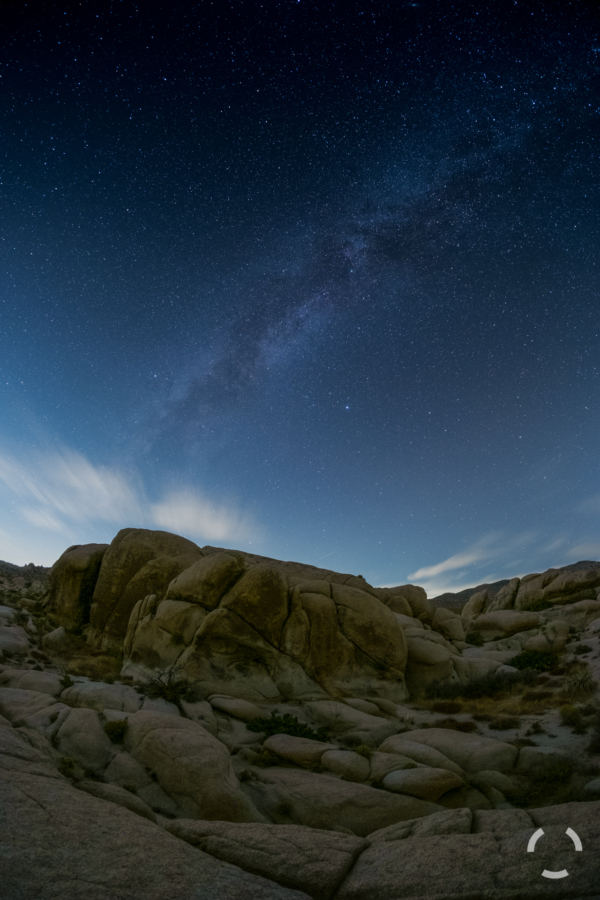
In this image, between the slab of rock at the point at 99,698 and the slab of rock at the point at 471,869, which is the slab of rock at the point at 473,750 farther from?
the slab of rock at the point at 99,698

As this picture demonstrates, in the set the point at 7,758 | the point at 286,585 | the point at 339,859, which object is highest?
the point at 286,585

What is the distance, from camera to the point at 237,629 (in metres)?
24.0

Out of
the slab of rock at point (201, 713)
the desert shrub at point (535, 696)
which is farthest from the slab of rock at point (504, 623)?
the slab of rock at point (201, 713)

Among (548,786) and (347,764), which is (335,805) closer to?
(347,764)

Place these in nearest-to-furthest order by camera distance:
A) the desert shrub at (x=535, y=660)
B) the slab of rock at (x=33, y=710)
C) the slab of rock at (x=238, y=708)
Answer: the slab of rock at (x=33, y=710) < the slab of rock at (x=238, y=708) < the desert shrub at (x=535, y=660)

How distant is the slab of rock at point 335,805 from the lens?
11.4 metres

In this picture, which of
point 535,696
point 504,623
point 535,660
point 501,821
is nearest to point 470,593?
point 504,623

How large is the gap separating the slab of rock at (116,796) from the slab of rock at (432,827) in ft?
15.3

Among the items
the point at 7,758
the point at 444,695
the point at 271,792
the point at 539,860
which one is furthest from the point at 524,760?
the point at 7,758

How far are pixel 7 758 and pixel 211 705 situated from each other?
11.9 metres

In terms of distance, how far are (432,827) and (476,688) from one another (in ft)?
68.3

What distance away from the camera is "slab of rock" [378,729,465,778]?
1399cm

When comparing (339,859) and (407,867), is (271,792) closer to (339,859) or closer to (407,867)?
(339,859)

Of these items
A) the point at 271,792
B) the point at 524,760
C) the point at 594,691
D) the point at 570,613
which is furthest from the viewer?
the point at 570,613
